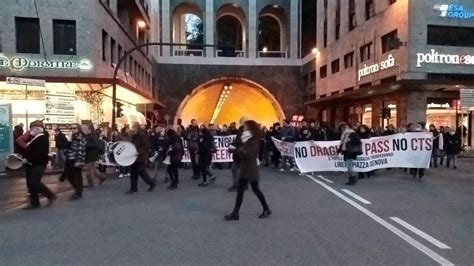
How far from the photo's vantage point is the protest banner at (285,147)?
17478 millimetres

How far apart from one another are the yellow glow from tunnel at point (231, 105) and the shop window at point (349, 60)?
1160cm

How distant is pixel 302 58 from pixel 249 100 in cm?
889

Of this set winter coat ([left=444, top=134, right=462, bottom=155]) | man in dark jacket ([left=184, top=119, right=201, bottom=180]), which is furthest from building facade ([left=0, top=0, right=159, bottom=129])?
winter coat ([left=444, top=134, right=462, bottom=155])

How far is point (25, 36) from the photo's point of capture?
944 inches

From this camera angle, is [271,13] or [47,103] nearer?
[47,103]

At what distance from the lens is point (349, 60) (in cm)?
3969

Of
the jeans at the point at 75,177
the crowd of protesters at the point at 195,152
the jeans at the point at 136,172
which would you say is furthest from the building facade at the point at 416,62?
the jeans at the point at 75,177

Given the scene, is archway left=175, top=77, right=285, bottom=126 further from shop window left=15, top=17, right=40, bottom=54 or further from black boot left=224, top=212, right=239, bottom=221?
black boot left=224, top=212, right=239, bottom=221

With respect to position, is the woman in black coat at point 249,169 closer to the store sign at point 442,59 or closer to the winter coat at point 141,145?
the winter coat at point 141,145

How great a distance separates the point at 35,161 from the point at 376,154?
9709 mm

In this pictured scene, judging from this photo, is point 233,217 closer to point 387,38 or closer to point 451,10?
point 451,10

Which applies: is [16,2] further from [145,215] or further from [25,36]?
[145,215]

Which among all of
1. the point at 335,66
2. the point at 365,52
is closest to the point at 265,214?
the point at 365,52

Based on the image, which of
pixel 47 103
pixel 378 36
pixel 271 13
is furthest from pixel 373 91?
pixel 271 13
